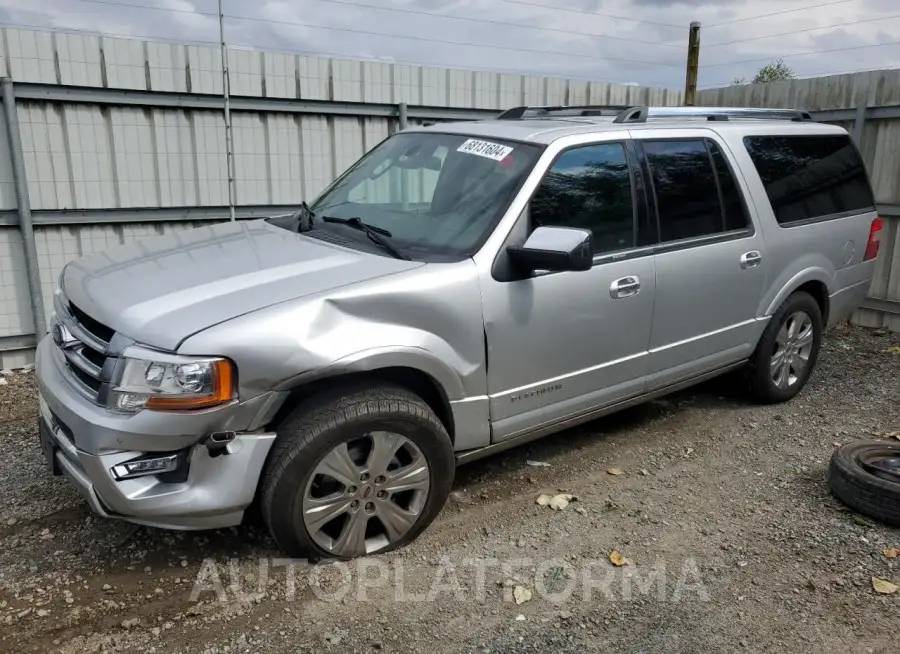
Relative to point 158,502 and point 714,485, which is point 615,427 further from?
point 158,502

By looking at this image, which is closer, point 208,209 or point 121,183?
point 121,183

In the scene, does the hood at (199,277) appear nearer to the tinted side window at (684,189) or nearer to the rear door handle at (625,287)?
the rear door handle at (625,287)

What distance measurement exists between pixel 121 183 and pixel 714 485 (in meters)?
5.12

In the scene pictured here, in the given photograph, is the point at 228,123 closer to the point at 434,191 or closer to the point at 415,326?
the point at 434,191

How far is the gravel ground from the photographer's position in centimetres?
284

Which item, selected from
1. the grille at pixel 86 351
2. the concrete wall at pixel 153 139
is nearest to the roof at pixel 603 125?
the grille at pixel 86 351

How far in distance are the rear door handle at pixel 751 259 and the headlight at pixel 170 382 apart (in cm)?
330

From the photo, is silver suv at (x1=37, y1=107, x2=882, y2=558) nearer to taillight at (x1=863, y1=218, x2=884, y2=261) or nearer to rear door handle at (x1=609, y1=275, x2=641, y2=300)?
rear door handle at (x1=609, y1=275, x2=641, y2=300)

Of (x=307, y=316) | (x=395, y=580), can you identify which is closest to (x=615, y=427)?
(x=395, y=580)

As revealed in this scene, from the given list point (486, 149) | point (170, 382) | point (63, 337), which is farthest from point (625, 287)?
point (63, 337)

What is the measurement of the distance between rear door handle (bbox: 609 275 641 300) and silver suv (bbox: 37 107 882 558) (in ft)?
0.05

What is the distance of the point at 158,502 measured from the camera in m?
2.79

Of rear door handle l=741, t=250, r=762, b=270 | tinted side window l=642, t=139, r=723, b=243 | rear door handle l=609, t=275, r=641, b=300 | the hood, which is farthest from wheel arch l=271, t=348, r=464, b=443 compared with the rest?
rear door handle l=741, t=250, r=762, b=270

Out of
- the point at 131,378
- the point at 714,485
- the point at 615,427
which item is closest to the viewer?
the point at 131,378
